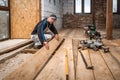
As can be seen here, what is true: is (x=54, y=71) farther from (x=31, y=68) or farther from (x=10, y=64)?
(x=10, y=64)

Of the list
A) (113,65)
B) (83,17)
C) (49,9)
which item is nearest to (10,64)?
(113,65)

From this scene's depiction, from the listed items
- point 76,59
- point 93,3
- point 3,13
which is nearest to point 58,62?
point 76,59

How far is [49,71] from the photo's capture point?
299cm

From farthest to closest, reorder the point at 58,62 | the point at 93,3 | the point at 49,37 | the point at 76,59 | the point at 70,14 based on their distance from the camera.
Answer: the point at 70,14
the point at 93,3
the point at 49,37
the point at 76,59
the point at 58,62

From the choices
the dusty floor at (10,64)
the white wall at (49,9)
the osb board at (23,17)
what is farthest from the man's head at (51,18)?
the white wall at (49,9)

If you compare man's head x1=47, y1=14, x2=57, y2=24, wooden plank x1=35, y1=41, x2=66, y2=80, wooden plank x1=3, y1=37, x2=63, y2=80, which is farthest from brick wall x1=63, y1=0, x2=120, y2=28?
wooden plank x1=35, y1=41, x2=66, y2=80

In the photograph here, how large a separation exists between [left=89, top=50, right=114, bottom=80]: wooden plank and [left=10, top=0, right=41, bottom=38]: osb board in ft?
10.2

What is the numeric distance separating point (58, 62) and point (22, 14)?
370cm

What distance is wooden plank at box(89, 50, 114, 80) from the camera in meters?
2.76

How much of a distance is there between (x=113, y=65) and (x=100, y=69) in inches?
13.5

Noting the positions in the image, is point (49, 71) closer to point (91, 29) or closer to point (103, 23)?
point (91, 29)

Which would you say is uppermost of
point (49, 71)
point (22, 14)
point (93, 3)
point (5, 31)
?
point (93, 3)

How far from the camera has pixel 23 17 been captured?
6.87m

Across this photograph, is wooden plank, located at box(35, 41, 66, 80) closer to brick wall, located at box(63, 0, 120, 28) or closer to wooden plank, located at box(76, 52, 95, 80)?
wooden plank, located at box(76, 52, 95, 80)
